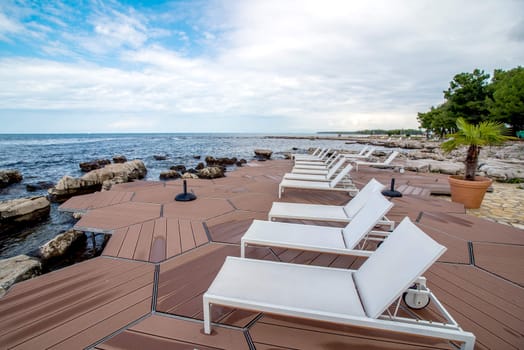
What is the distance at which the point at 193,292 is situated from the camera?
2.07m

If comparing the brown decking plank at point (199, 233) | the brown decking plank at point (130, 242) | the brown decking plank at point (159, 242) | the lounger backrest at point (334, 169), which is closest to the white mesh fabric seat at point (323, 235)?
the brown decking plank at point (199, 233)

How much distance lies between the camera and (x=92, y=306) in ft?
6.24

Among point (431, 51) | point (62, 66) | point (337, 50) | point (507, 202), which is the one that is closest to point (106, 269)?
point (507, 202)

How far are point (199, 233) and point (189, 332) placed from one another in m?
1.76

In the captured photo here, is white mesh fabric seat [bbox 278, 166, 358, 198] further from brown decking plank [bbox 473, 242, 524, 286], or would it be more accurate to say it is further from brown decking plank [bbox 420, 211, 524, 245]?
brown decking plank [bbox 473, 242, 524, 286]

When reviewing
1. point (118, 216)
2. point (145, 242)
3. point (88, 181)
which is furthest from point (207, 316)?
point (88, 181)

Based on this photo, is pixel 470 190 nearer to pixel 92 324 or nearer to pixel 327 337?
pixel 327 337

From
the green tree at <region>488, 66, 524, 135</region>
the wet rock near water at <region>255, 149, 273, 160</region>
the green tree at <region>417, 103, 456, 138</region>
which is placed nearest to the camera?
the wet rock near water at <region>255, 149, 273, 160</region>

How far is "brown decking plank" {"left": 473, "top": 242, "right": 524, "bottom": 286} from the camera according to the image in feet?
8.02

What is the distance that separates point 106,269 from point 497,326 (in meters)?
3.59

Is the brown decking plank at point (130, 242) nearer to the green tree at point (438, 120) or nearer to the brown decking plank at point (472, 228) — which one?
the brown decking plank at point (472, 228)

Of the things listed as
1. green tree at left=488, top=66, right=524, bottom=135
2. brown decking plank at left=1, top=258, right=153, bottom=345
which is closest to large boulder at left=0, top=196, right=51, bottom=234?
brown decking plank at left=1, top=258, right=153, bottom=345

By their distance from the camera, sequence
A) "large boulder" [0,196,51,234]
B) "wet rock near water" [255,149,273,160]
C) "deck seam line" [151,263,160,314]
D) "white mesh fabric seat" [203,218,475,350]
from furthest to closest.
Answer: "wet rock near water" [255,149,273,160], "large boulder" [0,196,51,234], "deck seam line" [151,263,160,314], "white mesh fabric seat" [203,218,475,350]

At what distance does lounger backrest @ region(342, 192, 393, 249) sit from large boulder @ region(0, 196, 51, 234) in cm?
696
